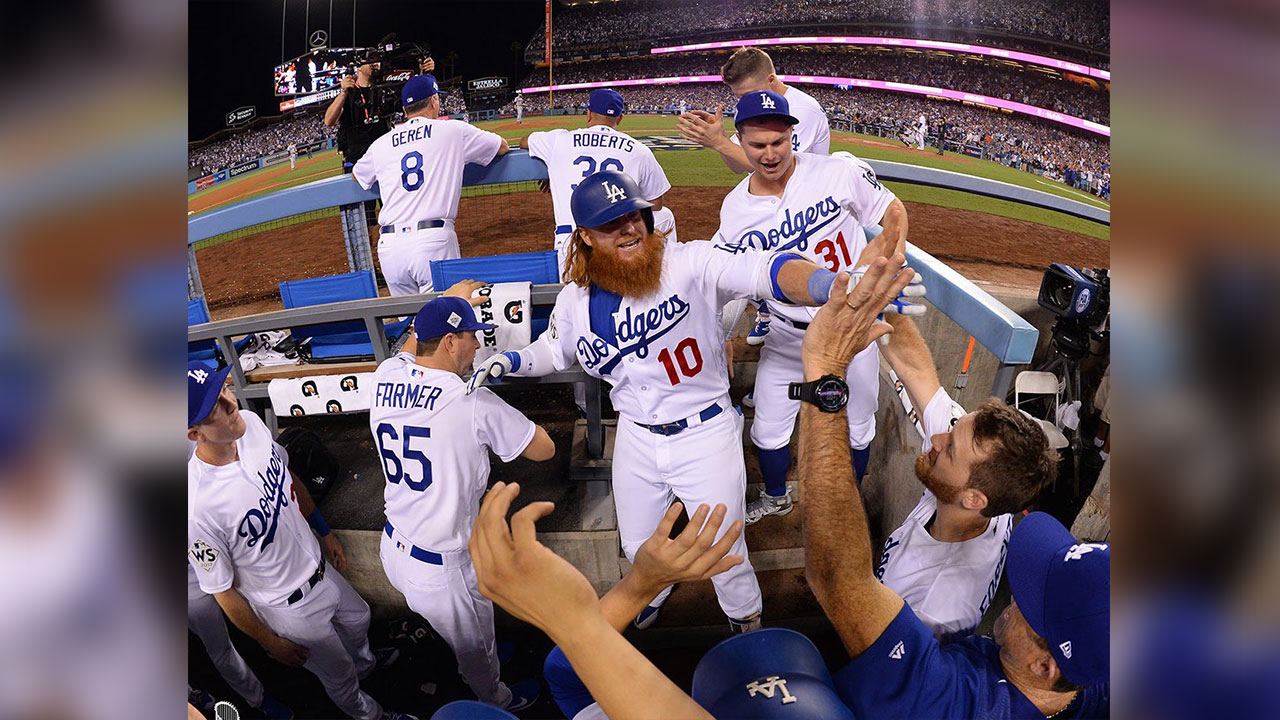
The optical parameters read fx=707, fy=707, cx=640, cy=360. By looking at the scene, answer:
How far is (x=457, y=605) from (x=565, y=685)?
1.31 feet

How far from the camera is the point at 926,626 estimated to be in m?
1.46

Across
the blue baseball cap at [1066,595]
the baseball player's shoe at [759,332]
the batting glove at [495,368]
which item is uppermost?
the baseball player's shoe at [759,332]

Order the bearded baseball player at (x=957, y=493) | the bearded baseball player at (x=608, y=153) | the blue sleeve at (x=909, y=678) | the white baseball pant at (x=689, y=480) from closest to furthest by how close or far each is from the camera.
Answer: the blue sleeve at (x=909, y=678)
the bearded baseball player at (x=957, y=493)
the white baseball pant at (x=689, y=480)
the bearded baseball player at (x=608, y=153)

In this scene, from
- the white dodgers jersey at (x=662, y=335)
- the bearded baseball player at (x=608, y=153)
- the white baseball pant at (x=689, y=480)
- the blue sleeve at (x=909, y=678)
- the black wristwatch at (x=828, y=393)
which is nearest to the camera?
the black wristwatch at (x=828, y=393)

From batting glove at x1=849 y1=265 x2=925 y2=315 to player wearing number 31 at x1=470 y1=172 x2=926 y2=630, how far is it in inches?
10.1

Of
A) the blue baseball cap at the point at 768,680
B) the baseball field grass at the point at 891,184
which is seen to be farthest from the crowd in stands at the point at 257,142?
the blue baseball cap at the point at 768,680

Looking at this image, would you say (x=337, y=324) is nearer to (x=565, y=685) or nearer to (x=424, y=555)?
(x=424, y=555)

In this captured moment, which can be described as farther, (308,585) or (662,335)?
(308,585)

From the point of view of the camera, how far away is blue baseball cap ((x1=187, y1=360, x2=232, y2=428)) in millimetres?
1694

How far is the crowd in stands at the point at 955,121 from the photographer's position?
1820mm

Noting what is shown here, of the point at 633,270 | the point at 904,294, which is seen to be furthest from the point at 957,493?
the point at 633,270

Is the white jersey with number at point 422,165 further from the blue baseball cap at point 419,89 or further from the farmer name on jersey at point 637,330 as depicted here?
the farmer name on jersey at point 637,330

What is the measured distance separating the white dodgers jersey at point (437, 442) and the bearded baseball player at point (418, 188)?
0.34 metres
